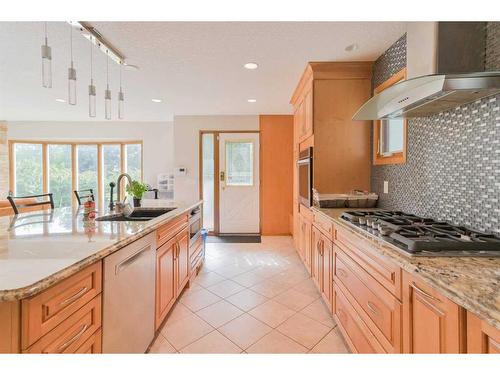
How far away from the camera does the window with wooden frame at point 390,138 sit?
2059 millimetres

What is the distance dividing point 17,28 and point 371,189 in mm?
3444

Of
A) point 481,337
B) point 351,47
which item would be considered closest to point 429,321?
point 481,337

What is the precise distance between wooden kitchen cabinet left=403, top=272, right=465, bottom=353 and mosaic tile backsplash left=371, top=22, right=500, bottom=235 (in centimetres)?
66

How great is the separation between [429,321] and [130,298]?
4.38 feet

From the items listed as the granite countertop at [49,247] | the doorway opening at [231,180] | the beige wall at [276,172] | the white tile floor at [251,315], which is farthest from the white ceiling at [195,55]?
the white tile floor at [251,315]

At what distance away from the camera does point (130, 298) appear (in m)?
1.31

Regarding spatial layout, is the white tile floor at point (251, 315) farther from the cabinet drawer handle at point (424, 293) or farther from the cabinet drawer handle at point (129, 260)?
the cabinet drawer handle at point (424, 293)

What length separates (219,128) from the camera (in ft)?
16.2

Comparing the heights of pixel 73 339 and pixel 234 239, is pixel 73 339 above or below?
above

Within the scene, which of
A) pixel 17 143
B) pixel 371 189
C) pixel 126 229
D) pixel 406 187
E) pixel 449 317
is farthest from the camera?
pixel 17 143

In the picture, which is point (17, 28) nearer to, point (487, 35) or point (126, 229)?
point (126, 229)

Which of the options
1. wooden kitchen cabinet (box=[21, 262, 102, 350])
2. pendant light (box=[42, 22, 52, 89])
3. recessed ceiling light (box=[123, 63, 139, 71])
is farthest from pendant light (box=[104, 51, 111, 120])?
wooden kitchen cabinet (box=[21, 262, 102, 350])

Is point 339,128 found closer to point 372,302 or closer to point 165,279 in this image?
point 372,302
